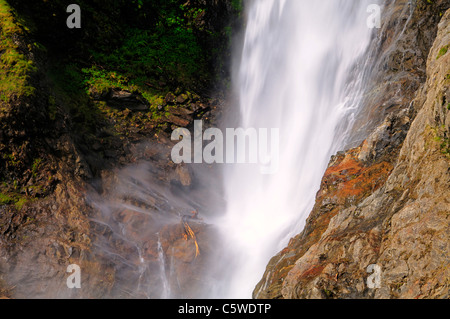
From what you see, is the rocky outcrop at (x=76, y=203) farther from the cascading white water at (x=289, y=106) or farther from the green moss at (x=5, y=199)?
the cascading white water at (x=289, y=106)

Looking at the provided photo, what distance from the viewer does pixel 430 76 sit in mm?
7160

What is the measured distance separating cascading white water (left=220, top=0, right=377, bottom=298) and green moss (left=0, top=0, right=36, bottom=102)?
9164 mm

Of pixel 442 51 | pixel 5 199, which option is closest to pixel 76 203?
pixel 5 199

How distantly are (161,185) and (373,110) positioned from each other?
29.7ft

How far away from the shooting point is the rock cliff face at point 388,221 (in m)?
5.30

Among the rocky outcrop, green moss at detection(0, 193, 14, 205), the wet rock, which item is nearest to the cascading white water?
the rocky outcrop

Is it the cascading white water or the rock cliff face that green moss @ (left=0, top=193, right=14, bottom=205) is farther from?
the rock cliff face

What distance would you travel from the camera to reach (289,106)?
1480 cm

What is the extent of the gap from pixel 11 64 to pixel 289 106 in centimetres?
1104

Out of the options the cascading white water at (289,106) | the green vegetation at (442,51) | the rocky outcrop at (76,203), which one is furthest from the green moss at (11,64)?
the green vegetation at (442,51)

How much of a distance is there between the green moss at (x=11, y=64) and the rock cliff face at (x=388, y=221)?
9879mm

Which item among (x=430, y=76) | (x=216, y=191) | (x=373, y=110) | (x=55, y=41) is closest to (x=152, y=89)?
(x=55, y=41)

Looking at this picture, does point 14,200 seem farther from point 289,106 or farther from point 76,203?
point 289,106

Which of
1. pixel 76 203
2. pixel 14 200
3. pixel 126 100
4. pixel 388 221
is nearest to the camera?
pixel 388 221
